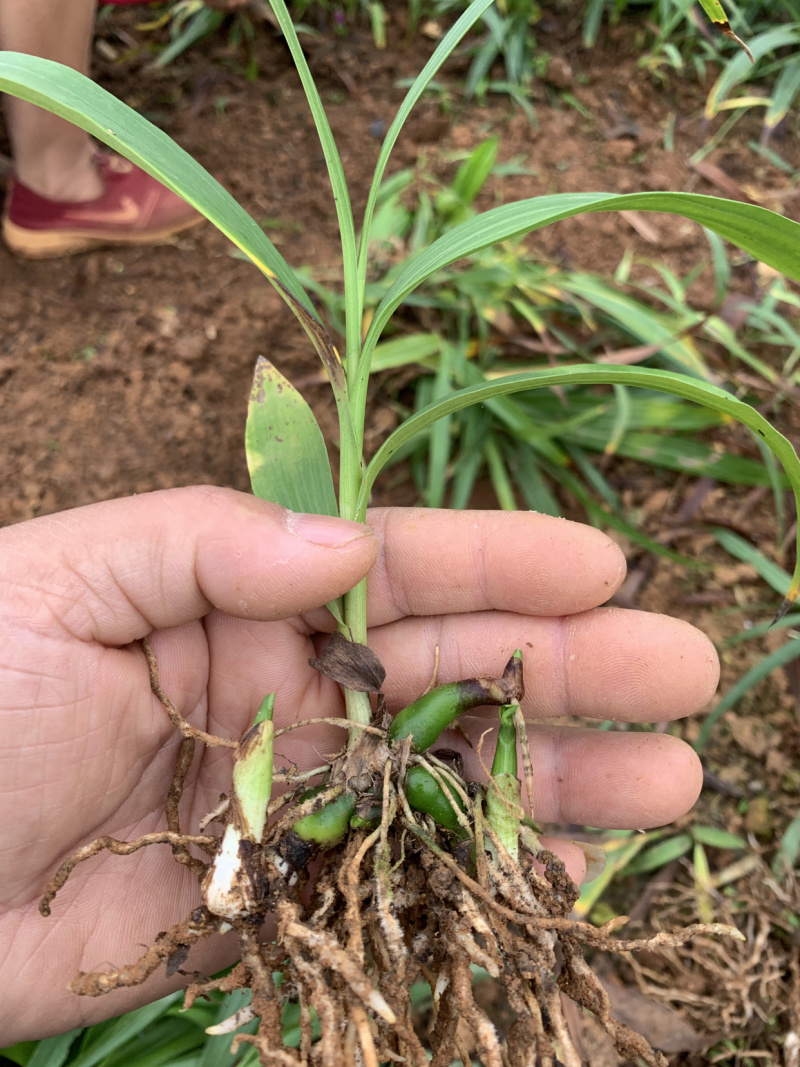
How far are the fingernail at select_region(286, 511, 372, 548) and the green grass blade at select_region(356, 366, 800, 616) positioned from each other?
114 mm

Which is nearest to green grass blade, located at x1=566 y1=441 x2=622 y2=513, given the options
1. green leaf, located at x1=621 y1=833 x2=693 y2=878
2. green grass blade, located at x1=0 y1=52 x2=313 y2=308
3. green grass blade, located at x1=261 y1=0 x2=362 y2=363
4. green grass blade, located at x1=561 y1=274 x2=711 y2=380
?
green grass blade, located at x1=561 y1=274 x2=711 y2=380

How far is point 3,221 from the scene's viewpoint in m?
1.81

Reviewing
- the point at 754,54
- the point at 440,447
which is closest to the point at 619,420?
the point at 440,447

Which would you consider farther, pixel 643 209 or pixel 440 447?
pixel 440 447

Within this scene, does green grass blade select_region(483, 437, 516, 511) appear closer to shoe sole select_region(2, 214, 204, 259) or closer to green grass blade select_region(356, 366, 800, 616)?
green grass blade select_region(356, 366, 800, 616)

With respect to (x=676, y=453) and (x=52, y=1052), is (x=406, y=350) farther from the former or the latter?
(x=52, y=1052)

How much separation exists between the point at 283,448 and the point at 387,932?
615 mm

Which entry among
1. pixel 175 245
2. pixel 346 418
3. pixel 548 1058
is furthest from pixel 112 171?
pixel 548 1058

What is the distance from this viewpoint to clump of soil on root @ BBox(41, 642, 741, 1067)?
2.51ft

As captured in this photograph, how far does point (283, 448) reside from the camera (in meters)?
0.94

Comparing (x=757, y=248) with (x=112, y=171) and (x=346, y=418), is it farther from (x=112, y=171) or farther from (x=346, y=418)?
(x=112, y=171)

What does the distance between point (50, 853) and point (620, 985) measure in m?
1.02

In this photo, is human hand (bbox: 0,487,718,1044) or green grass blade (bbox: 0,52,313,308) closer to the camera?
green grass blade (bbox: 0,52,313,308)

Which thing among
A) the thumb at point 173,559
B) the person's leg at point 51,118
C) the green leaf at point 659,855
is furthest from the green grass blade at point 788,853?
the person's leg at point 51,118
